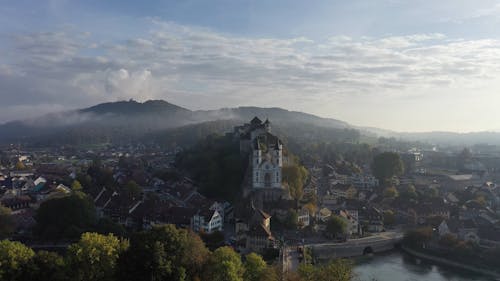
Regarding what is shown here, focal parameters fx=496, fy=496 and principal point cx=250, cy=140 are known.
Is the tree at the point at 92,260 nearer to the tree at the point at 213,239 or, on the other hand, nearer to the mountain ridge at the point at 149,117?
the tree at the point at 213,239

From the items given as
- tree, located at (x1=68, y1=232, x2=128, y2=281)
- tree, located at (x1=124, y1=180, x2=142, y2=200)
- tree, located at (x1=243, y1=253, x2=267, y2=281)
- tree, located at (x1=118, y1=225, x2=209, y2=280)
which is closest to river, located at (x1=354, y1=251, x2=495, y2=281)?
tree, located at (x1=243, y1=253, x2=267, y2=281)

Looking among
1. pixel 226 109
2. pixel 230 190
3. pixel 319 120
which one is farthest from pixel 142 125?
pixel 230 190

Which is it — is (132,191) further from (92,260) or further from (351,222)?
(92,260)

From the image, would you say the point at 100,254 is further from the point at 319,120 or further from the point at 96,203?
the point at 319,120

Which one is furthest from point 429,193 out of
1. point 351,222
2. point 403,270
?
point 403,270

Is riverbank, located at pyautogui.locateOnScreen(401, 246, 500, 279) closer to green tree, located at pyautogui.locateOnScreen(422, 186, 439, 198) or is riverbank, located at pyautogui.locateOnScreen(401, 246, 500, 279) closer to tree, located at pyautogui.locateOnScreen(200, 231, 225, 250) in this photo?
tree, located at pyautogui.locateOnScreen(200, 231, 225, 250)
